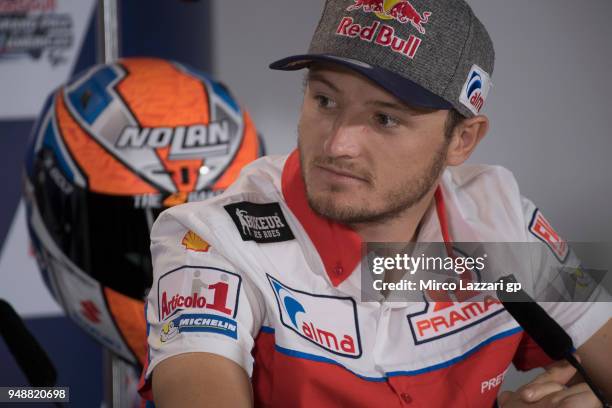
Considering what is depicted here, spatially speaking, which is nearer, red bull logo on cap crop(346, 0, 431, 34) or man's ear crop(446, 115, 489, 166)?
red bull logo on cap crop(346, 0, 431, 34)

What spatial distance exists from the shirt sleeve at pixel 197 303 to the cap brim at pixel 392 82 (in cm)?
29

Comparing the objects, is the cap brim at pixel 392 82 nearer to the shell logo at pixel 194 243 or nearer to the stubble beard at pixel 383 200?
the stubble beard at pixel 383 200

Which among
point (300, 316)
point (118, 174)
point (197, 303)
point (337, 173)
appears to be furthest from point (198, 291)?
point (118, 174)

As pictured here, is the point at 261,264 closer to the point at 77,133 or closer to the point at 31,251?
the point at 77,133

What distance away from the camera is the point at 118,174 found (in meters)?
1.56

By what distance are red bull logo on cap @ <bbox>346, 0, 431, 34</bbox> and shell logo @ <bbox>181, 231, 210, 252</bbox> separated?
0.39m

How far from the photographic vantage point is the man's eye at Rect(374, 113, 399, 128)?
44.0 inches

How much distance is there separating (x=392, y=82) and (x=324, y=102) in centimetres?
11

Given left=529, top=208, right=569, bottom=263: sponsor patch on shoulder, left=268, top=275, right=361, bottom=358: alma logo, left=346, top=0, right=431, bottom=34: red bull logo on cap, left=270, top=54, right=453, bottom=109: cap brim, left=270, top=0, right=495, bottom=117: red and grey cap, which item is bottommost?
left=268, top=275, right=361, bottom=358: alma logo

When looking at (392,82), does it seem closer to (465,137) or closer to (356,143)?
(356,143)

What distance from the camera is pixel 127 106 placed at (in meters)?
1.59

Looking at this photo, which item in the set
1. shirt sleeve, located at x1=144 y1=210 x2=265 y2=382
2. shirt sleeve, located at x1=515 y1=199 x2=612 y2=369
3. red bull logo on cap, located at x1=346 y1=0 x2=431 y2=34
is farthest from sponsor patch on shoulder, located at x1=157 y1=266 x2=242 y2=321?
shirt sleeve, located at x1=515 y1=199 x2=612 y2=369

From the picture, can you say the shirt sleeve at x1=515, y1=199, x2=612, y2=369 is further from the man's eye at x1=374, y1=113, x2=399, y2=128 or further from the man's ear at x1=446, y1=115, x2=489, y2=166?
the man's eye at x1=374, y1=113, x2=399, y2=128

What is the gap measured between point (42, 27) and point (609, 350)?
57.5 inches
